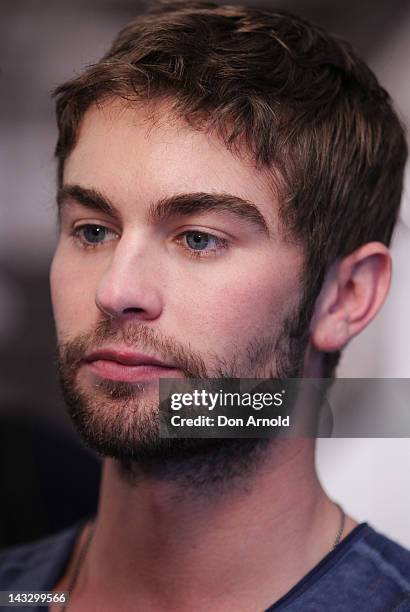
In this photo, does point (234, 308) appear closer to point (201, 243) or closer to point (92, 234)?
point (201, 243)

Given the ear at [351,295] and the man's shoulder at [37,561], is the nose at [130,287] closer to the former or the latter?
the ear at [351,295]

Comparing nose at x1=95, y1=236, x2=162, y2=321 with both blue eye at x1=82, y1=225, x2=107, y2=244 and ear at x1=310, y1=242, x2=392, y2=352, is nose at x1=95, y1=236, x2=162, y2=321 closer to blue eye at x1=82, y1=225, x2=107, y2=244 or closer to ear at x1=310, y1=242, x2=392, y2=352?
blue eye at x1=82, y1=225, x2=107, y2=244

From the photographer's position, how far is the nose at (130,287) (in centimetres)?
83

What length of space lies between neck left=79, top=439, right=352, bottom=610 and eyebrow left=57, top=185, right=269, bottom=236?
272 mm

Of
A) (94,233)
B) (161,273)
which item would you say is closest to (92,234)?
(94,233)

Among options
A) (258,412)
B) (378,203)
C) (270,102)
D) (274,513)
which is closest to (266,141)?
(270,102)

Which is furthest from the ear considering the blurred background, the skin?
the blurred background

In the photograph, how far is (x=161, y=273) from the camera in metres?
0.85

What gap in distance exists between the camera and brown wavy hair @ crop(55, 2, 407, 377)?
2.92ft

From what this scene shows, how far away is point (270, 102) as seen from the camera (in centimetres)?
91

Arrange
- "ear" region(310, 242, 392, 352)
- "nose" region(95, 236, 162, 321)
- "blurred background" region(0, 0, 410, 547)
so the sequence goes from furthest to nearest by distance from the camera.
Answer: "blurred background" region(0, 0, 410, 547) < "ear" region(310, 242, 392, 352) < "nose" region(95, 236, 162, 321)

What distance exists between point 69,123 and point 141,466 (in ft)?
1.37

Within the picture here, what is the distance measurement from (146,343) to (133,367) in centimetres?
3

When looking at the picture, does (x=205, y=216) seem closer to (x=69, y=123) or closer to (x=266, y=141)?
(x=266, y=141)
